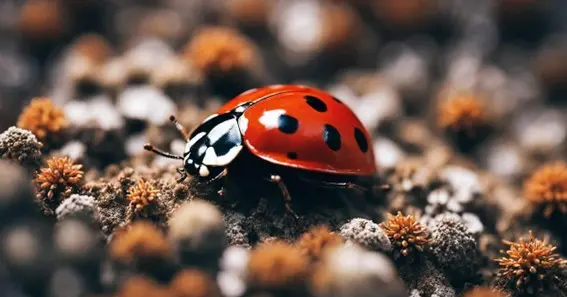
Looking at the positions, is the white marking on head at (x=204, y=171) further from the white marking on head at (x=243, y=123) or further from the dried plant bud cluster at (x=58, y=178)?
the dried plant bud cluster at (x=58, y=178)

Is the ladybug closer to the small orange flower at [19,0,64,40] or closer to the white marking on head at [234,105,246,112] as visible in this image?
the white marking on head at [234,105,246,112]

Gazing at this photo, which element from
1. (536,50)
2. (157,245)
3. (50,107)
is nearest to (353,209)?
(157,245)

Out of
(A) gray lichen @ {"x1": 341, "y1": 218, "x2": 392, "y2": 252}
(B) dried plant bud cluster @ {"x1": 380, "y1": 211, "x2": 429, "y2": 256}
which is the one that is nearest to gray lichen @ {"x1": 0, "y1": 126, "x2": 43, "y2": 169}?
(A) gray lichen @ {"x1": 341, "y1": 218, "x2": 392, "y2": 252}

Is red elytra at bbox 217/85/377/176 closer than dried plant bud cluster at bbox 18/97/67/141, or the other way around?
red elytra at bbox 217/85/377/176

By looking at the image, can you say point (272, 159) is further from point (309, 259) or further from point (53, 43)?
point (53, 43)

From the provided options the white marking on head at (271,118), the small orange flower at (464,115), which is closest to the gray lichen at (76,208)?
the white marking on head at (271,118)

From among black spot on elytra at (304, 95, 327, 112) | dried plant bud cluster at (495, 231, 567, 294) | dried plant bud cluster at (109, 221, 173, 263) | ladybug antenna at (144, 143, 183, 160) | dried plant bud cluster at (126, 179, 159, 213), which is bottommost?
dried plant bud cluster at (109, 221, 173, 263)

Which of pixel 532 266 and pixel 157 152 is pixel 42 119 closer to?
pixel 157 152
